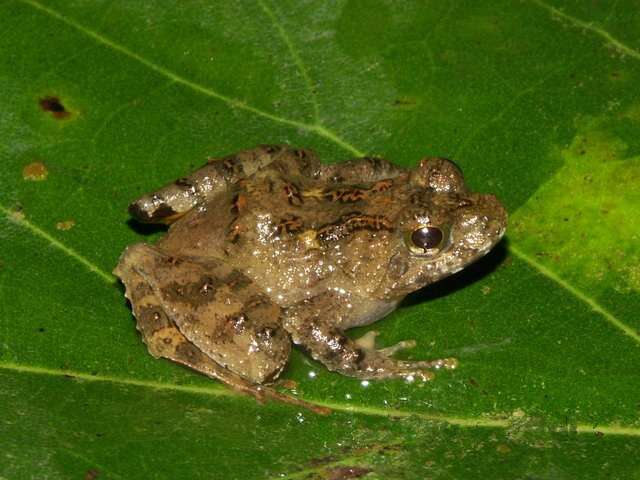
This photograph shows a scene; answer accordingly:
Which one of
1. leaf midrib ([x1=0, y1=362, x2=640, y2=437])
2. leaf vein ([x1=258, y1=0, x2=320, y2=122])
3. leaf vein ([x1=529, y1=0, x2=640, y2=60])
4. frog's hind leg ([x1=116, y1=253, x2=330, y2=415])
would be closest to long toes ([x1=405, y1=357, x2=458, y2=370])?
leaf midrib ([x1=0, y1=362, x2=640, y2=437])

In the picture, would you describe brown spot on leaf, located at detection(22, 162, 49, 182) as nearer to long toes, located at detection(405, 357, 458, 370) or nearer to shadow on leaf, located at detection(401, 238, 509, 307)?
shadow on leaf, located at detection(401, 238, 509, 307)

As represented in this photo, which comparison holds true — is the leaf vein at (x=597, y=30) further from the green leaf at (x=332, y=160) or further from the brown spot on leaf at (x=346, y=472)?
the brown spot on leaf at (x=346, y=472)

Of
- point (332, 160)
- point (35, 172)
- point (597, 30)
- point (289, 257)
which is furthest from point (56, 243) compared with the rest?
point (597, 30)

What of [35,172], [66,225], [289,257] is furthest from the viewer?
[35,172]

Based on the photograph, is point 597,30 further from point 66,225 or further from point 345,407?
point 66,225

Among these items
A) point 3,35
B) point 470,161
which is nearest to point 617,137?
point 470,161
